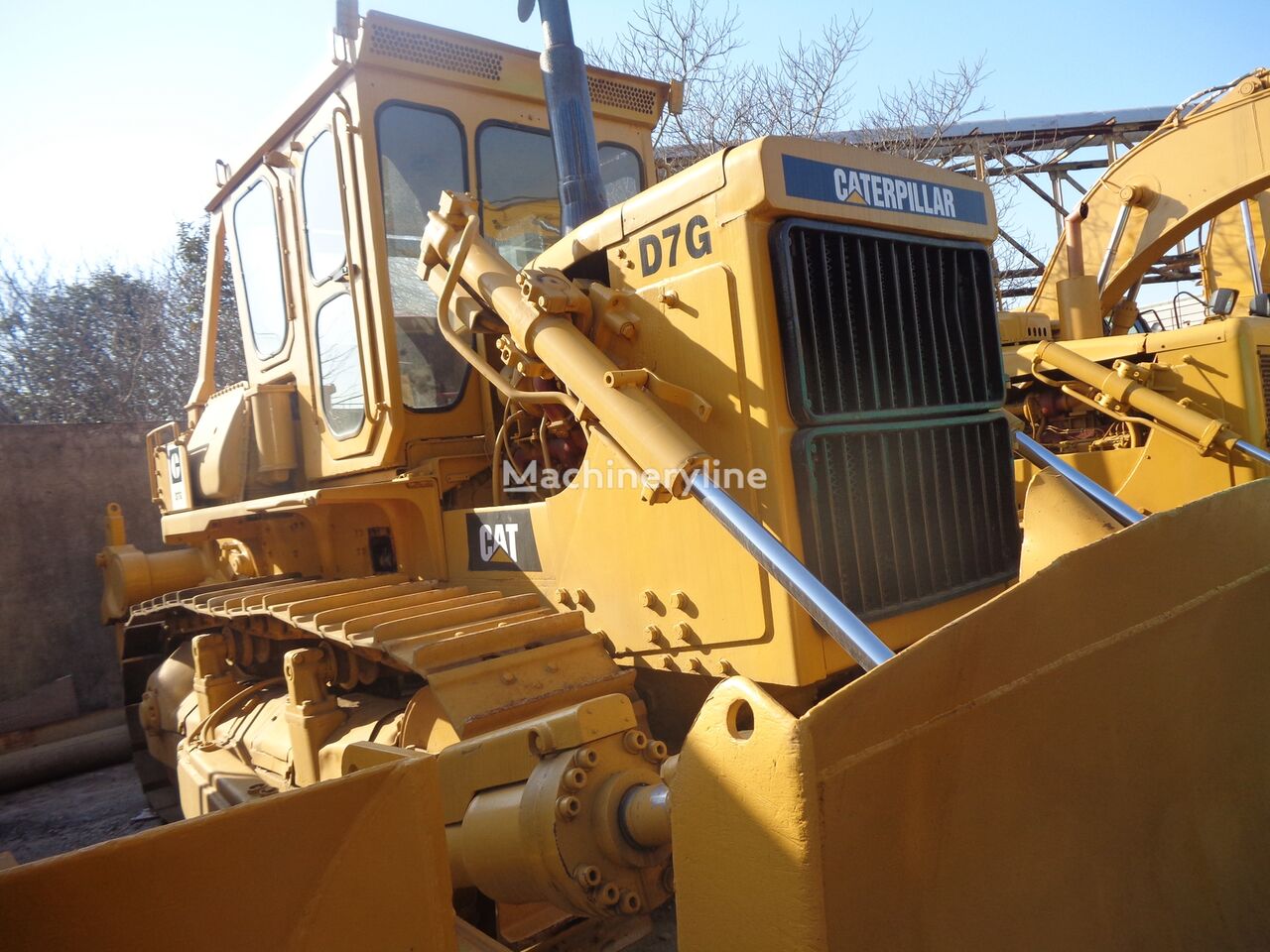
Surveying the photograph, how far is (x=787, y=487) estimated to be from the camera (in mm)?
2381

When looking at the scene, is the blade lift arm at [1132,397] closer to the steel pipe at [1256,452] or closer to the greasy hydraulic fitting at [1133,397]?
the greasy hydraulic fitting at [1133,397]

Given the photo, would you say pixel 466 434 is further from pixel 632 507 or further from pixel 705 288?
pixel 705 288

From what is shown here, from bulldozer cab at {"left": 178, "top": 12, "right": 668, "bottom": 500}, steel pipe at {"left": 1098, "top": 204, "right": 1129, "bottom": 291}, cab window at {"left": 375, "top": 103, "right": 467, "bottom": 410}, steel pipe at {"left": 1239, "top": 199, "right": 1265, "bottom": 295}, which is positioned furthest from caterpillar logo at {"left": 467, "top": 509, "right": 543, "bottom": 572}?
steel pipe at {"left": 1239, "top": 199, "right": 1265, "bottom": 295}

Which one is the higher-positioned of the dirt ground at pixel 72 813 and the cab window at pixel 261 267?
the cab window at pixel 261 267

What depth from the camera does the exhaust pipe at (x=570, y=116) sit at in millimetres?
3281

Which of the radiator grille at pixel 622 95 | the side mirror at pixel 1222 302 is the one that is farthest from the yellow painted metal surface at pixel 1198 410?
the radiator grille at pixel 622 95

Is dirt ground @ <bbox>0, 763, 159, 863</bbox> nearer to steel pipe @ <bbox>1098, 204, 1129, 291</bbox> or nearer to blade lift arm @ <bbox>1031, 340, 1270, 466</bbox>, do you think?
blade lift arm @ <bbox>1031, 340, 1270, 466</bbox>

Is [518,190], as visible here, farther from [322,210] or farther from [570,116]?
[322,210]

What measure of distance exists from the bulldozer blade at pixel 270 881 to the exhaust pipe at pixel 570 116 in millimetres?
2272

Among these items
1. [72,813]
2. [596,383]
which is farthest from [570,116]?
[72,813]

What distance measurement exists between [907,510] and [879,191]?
34.3 inches

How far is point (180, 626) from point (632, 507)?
265cm

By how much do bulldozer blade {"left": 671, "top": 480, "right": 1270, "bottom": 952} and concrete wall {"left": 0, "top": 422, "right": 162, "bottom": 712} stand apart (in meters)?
6.46

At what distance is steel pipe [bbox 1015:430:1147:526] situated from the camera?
9.11 feet
